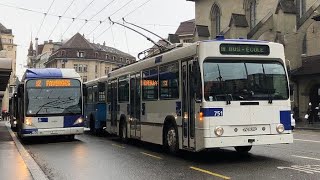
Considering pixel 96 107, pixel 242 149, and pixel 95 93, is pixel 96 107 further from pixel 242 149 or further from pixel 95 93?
pixel 242 149

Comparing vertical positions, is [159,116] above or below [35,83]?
below

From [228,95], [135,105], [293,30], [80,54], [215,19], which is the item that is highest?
[80,54]

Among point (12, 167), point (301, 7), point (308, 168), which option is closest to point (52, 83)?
point (12, 167)

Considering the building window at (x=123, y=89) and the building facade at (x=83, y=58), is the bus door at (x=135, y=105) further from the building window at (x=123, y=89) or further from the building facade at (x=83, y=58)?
the building facade at (x=83, y=58)

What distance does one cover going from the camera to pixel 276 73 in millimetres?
11656

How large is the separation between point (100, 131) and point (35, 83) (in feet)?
17.6

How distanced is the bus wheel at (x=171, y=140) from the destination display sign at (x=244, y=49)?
2.67 m

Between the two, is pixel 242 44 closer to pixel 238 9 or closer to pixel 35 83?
pixel 35 83

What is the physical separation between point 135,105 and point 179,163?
4.69m

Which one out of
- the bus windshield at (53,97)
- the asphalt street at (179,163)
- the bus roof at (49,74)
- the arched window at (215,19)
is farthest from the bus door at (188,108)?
the arched window at (215,19)

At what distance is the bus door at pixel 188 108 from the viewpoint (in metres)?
11.5

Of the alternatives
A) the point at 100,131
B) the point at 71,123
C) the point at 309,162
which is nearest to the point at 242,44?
the point at 309,162

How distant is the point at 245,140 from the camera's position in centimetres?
1120

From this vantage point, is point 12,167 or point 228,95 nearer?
point 228,95
